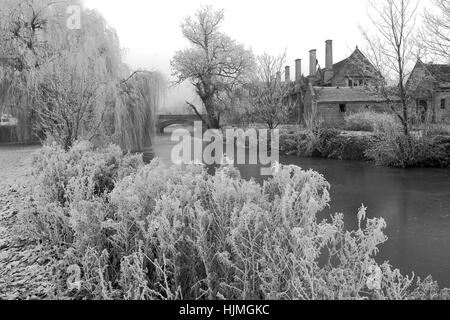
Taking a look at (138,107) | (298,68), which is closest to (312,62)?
(298,68)

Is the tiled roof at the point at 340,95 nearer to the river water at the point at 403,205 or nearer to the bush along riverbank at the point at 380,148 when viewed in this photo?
the bush along riverbank at the point at 380,148

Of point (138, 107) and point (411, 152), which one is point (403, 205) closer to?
point (411, 152)

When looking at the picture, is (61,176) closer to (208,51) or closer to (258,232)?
(258,232)

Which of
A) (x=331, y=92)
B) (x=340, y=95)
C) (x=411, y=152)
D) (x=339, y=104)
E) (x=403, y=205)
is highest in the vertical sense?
(x=331, y=92)

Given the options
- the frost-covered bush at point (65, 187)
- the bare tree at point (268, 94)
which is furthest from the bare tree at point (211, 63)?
the frost-covered bush at point (65, 187)

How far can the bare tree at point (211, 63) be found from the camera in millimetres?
36188

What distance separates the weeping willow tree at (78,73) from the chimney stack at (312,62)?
33674 millimetres

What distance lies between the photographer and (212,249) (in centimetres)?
394

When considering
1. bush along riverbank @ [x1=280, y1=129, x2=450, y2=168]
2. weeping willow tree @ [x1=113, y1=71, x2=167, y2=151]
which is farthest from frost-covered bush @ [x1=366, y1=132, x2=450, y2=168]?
weeping willow tree @ [x1=113, y1=71, x2=167, y2=151]

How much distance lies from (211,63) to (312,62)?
1920 centimetres

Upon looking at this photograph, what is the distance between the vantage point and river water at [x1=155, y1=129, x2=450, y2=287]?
701 cm
